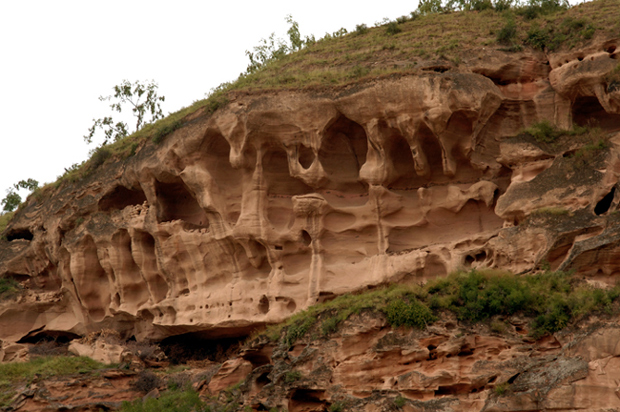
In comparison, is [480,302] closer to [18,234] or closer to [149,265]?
[149,265]

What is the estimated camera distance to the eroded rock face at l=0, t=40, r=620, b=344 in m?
19.5

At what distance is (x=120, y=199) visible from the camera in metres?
26.3

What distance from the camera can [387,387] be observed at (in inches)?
663

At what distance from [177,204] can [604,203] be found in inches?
472

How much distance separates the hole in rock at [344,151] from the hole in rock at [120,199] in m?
6.61

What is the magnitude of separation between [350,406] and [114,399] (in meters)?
6.72

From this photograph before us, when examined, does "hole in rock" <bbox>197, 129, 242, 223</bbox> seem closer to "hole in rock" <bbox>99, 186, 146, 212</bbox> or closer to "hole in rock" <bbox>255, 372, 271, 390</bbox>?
"hole in rock" <bbox>99, 186, 146, 212</bbox>

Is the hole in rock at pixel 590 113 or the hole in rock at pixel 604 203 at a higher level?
the hole in rock at pixel 590 113

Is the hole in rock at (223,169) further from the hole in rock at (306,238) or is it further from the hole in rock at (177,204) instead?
the hole in rock at (306,238)

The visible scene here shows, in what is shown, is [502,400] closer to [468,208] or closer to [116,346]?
[468,208]

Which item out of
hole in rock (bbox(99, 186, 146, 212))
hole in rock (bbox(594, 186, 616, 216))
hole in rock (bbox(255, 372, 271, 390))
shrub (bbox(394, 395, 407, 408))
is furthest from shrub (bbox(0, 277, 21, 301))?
hole in rock (bbox(594, 186, 616, 216))

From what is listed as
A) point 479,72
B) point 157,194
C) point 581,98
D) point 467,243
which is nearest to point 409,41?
point 479,72

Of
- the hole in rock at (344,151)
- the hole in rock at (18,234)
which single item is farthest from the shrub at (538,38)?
the hole in rock at (18,234)

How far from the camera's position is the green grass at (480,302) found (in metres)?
16.3
